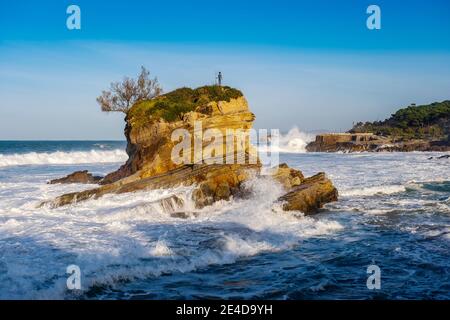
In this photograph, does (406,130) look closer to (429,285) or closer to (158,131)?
(158,131)

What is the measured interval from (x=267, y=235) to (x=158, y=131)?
12003 millimetres

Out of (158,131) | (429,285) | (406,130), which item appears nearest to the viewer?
(429,285)

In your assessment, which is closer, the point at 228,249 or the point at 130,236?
the point at 228,249

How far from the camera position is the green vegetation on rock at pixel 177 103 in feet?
78.1

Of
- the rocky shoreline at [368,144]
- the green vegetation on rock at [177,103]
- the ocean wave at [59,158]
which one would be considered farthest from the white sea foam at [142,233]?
the rocky shoreline at [368,144]

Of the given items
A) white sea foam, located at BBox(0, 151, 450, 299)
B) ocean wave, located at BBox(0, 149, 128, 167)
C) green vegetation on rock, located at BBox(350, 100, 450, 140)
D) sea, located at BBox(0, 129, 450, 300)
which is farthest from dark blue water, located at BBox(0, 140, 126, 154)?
sea, located at BBox(0, 129, 450, 300)

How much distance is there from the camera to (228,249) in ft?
38.1

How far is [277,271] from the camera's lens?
9.91m

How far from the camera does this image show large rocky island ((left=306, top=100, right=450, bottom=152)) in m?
67.7

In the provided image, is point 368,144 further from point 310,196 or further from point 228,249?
point 228,249

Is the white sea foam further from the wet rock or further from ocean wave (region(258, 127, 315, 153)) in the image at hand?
ocean wave (region(258, 127, 315, 153))

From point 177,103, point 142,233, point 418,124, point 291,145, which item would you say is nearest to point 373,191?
point 177,103

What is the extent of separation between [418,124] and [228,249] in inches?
3643
